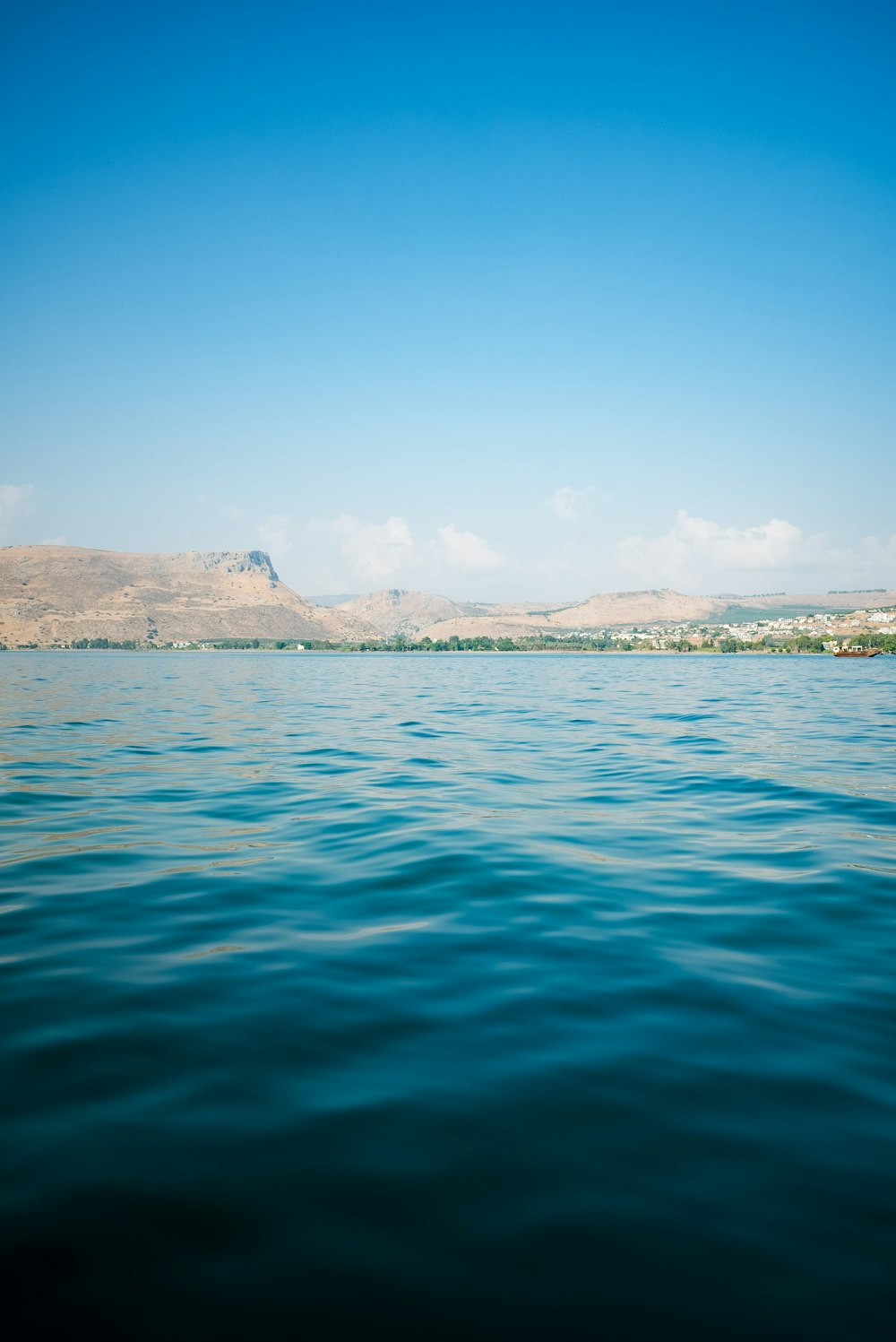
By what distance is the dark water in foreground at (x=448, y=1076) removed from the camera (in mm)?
3568

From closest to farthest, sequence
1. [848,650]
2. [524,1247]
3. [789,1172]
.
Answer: [524,1247], [789,1172], [848,650]

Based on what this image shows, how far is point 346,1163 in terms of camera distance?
14.4ft

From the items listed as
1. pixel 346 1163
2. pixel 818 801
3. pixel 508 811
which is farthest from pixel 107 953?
pixel 818 801

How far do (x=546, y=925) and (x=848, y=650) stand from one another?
634 feet

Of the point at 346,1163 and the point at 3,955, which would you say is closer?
the point at 346,1163

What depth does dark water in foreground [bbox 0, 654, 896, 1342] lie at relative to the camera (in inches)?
140

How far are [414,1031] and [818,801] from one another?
12.2 meters

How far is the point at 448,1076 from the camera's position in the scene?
5.36 metres

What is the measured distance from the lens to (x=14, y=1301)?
3.40 m

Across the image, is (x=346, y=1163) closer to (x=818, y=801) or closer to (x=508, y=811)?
(x=508, y=811)

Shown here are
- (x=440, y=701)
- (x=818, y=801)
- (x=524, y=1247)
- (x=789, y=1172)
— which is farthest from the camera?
(x=440, y=701)

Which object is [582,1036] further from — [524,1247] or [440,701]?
[440,701]

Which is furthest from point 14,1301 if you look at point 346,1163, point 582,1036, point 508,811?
point 508,811

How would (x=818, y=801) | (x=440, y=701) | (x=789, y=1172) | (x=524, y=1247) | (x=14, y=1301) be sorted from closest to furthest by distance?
(x=14, y=1301)
(x=524, y=1247)
(x=789, y=1172)
(x=818, y=801)
(x=440, y=701)
